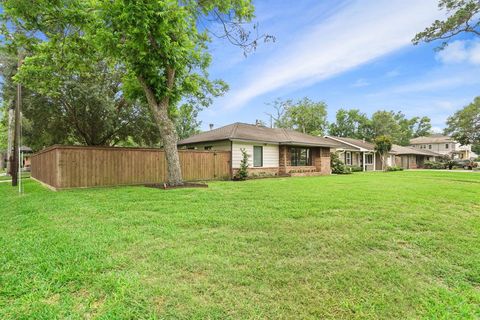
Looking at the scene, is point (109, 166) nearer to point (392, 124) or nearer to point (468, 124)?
point (468, 124)

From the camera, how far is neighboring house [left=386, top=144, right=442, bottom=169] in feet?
111

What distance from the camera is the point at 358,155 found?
2919cm

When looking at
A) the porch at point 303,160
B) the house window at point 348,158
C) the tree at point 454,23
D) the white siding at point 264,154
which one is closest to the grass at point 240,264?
the white siding at point 264,154

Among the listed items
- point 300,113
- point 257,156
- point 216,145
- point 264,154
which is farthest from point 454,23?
point 300,113

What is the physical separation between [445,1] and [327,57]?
579 cm

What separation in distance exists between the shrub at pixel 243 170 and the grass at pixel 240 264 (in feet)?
29.2

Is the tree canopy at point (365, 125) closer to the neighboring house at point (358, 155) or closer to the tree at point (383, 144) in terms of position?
the neighboring house at point (358, 155)

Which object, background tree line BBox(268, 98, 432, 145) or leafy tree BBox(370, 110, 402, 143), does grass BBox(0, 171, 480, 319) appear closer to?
background tree line BBox(268, 98, 432, 145)

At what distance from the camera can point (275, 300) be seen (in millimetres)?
2455

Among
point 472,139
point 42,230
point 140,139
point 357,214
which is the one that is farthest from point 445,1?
point 472,139

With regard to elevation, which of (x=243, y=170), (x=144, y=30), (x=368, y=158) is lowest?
(x=243, y=170)

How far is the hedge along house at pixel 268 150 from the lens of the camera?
15.8 m

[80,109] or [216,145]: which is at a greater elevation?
[80,109]

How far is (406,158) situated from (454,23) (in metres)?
28.7
